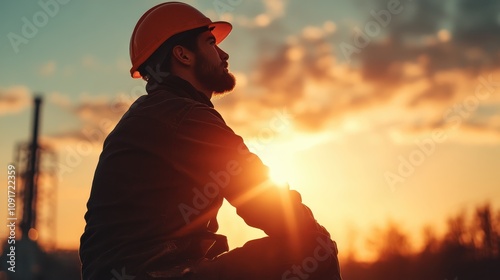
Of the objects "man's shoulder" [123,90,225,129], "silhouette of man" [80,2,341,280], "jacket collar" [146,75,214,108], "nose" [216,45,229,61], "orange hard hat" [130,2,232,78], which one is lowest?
"silhouette of man" [80,2,341,280]

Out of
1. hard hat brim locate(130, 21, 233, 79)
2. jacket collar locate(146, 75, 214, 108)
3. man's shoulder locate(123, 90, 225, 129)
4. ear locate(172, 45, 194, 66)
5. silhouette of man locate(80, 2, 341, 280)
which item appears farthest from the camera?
hard hat brim locate(130, 21, 233, 79)

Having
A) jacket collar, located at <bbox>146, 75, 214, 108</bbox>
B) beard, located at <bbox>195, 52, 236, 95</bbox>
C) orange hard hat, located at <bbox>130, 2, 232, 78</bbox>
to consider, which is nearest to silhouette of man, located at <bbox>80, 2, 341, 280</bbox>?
jacket collar, located at <bbox>146, 75, 214, 108</bbox>

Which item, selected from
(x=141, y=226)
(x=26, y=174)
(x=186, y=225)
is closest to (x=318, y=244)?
(x=186, y=225)

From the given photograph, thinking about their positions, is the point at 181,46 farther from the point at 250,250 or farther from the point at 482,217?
the point at 482,217

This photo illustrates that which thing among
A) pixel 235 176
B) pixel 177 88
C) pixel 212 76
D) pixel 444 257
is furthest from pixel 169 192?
pixel 444 257

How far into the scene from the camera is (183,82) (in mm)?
3467

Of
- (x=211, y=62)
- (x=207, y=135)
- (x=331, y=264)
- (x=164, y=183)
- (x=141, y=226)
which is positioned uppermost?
(x=211, y=62)

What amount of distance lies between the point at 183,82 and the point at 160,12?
69 cm

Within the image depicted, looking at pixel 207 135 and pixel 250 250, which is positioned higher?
pixel 207 135

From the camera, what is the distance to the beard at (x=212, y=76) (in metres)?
3.71

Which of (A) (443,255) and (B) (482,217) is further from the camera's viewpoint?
(A) (443,255)

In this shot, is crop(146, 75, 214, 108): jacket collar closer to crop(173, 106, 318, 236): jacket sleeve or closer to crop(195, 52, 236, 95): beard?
crop(195, 52, 236, 95): beard

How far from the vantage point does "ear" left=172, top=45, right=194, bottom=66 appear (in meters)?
3.70

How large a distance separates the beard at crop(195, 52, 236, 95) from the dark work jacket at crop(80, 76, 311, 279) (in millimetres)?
626
